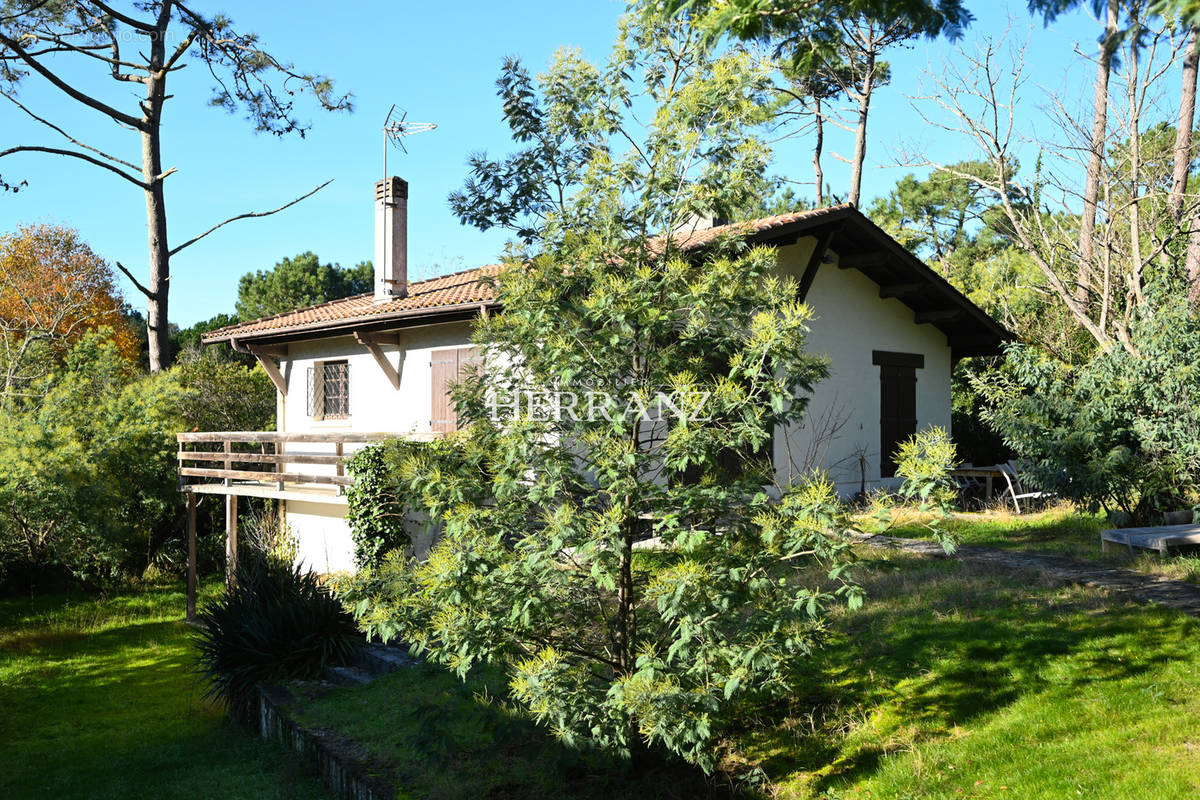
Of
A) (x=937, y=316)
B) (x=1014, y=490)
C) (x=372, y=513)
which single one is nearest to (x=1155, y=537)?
(x=1014, y=490)

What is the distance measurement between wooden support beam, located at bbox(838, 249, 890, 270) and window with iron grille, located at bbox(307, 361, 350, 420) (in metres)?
8.69

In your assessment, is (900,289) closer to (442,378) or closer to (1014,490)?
(1014,490)

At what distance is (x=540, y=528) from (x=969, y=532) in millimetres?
7911

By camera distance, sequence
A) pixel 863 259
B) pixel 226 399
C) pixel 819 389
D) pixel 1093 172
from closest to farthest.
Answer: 1. pixel 1093 172
2. pixel 819 389
3. pixel 863 259
4. pixel 226 399

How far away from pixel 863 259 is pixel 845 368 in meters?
1.77

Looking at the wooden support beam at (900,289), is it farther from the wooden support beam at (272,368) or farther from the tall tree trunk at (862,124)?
the wooden support beam at (272,368)

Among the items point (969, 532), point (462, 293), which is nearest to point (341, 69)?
point (462, 293)

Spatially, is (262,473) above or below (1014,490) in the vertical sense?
above

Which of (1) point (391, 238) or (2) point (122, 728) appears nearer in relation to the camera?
(2) point (122, 728)

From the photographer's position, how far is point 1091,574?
761 cm

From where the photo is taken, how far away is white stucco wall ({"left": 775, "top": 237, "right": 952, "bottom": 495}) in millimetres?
12445

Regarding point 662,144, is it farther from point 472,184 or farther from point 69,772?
point 69,772

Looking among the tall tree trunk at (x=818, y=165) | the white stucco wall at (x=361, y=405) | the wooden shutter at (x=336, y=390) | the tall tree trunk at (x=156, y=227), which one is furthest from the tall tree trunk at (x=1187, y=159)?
the tall tree trunk at (x=156, y=227)

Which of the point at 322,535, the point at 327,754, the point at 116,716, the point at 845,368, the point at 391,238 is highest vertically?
the point at 391,238
